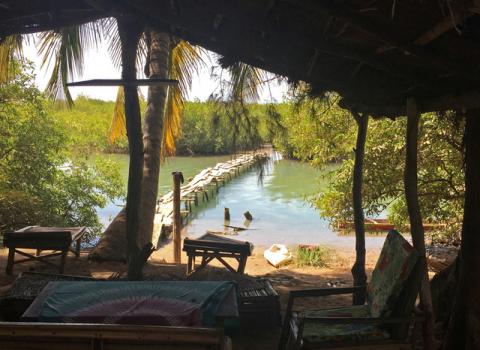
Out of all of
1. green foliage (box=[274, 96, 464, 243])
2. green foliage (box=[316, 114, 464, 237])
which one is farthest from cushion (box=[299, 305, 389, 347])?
green foliage (box=[316, 114, 464, 237])

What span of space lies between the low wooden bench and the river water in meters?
6.03

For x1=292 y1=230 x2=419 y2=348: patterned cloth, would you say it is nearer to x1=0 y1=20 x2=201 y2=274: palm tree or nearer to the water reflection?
x1=0 y1=20 x2=201 y2=274: palm tree

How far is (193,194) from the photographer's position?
1867 cm

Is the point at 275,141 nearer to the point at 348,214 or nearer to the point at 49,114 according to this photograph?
the point at 348,214

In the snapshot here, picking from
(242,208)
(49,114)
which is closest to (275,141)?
(49,114)

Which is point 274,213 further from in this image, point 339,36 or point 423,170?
point 339,36

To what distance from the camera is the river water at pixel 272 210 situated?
538 inches

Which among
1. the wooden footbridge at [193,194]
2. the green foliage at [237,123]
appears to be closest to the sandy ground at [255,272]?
the green foliage at [237,123]

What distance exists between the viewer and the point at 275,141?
15.4 feet

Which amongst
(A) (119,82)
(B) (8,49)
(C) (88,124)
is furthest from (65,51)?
(C) (88,124)

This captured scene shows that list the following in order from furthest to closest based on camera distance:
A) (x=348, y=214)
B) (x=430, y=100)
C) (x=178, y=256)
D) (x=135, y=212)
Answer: (x=178, y=256) → (x=348, y=214) → (x=135, y=212) → (x=430, y=100)

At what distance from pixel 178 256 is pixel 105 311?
6665 millimetres

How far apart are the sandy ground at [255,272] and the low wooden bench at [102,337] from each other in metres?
1.46

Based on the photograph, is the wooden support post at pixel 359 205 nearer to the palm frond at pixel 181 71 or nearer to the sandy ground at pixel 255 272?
the sandy ground at pixel 255 272
